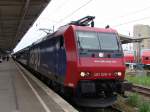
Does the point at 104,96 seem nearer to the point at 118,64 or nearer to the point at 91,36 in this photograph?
the point at 118,64

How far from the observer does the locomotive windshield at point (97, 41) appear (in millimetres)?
13328

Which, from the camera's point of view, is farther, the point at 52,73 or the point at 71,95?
the point at 52,73

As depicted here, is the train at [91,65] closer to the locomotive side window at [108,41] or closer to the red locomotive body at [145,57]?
the locomotive side window at [108,41]

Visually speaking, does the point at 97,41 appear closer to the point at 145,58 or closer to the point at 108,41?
the point at 108,41

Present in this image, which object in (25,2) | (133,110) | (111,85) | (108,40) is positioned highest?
(25,2)

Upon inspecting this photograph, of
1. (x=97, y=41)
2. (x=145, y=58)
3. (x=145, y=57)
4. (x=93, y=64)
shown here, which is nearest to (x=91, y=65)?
(x=93, y=64)

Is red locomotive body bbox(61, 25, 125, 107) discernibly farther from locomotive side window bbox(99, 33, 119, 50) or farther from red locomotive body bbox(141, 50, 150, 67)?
red locomotive body bbox(141, 50, 150, 67)

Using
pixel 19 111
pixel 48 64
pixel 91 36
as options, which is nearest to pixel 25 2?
pixel 48 64

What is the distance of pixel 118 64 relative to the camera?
1341cm

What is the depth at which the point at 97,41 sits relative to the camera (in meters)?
13.7

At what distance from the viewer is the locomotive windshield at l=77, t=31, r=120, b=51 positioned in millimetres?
13328

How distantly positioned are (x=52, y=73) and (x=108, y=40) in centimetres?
360

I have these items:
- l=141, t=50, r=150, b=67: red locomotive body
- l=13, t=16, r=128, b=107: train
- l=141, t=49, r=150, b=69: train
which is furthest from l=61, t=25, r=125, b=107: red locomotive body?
l=141, t=50, r=150, b=67: red locomotive body

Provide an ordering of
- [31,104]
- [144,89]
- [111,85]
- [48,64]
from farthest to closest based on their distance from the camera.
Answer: [144,89]
[48,64]
[111,85]
[31,104]
